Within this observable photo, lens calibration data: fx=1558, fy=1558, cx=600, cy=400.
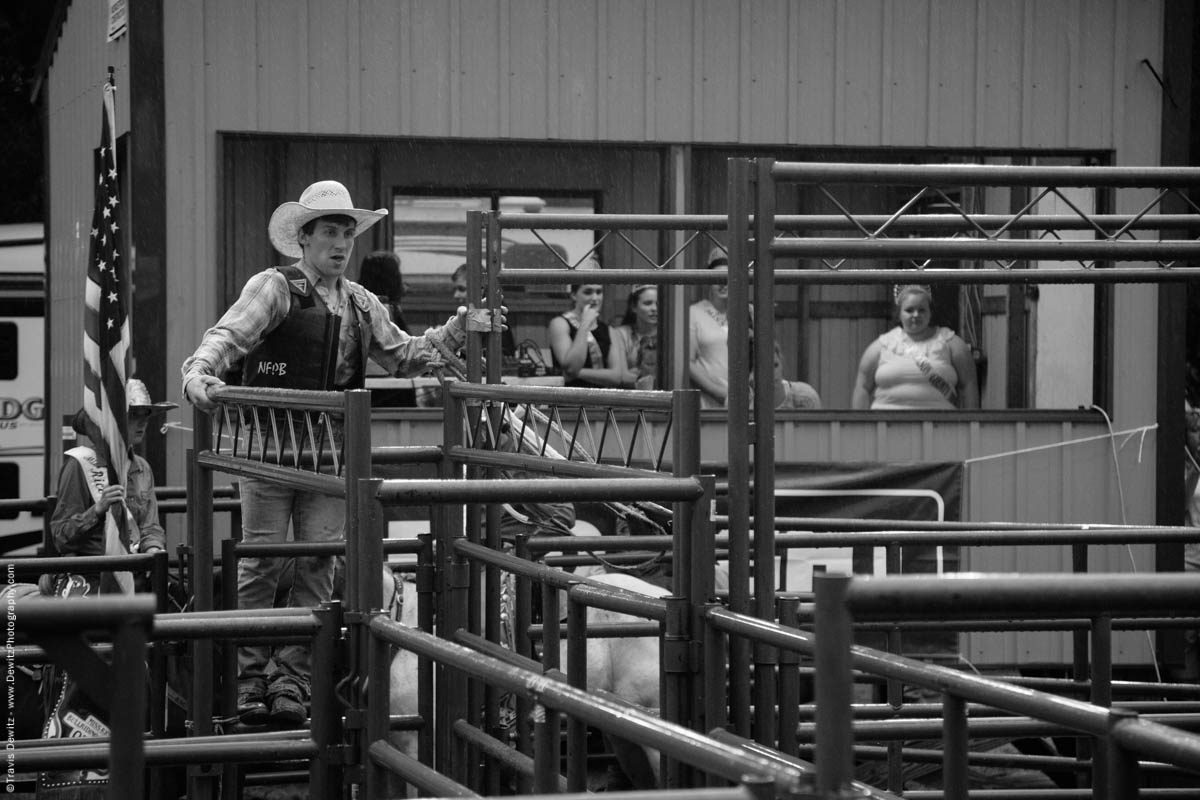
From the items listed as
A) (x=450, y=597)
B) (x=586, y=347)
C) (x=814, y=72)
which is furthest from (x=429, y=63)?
(x=450, y=597)

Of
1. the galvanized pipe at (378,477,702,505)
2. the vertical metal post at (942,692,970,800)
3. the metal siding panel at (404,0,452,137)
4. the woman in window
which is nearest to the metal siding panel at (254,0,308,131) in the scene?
the metal siding panel at (404,0,452,137)

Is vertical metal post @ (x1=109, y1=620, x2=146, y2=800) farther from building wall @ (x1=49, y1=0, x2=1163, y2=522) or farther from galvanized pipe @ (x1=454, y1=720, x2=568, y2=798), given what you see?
building wall @ (x1=49, y1=0, x2=1163, y2=522)

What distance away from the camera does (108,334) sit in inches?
273

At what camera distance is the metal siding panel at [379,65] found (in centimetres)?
977

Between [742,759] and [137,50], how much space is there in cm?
802

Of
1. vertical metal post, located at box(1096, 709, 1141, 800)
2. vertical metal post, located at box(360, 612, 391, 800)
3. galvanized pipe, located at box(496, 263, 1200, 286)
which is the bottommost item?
vertical metal post, located at box(360, 612, 391, 800)

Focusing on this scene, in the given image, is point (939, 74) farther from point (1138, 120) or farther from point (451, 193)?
point (451, 193)

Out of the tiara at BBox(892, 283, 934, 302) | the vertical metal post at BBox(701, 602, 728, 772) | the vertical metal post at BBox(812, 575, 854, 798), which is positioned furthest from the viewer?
the tiara at BBox(892, 283, 934, 302)

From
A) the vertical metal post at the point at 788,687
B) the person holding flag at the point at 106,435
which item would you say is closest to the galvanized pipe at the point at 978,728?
the vertical metal post at the point at 788,687

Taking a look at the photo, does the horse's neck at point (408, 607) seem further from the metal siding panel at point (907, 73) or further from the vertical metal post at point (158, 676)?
the metal siding panel at point (907, 73)

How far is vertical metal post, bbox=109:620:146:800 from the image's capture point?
2.11 m

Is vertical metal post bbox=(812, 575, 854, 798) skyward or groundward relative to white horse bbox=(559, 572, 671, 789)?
skyward

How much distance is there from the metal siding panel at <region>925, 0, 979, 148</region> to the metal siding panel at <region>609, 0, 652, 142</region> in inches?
76.3

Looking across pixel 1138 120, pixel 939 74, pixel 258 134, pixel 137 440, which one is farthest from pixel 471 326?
pixel 1138 120
